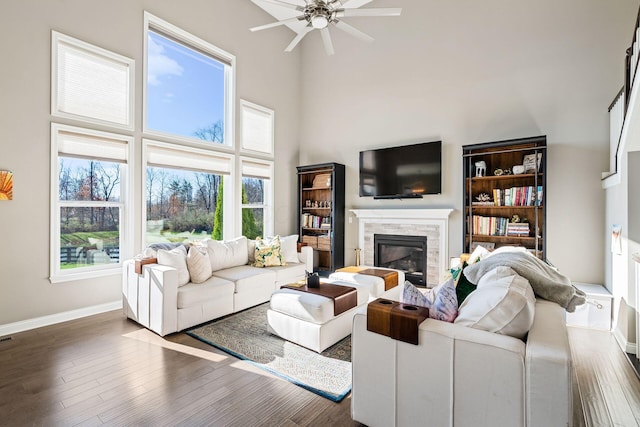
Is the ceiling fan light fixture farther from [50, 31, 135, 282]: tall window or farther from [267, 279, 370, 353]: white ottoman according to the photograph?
[267, 279, 370, 353]: white ottoman

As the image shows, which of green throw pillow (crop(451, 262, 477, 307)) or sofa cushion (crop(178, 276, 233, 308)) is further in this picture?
sofa cushion (crop(178, 276, 233, 308))

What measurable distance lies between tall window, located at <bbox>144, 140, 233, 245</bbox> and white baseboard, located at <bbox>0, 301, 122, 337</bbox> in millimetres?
931

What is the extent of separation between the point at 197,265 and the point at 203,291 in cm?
31

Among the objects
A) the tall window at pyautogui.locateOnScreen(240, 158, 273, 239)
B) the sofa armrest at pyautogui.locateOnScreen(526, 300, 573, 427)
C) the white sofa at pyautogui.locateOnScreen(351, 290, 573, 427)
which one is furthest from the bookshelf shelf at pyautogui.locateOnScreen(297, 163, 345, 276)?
the sofa armrest at pyautogui.locateOnScreen(526, 300, 573, 427)

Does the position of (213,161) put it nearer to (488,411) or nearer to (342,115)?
(342,115)

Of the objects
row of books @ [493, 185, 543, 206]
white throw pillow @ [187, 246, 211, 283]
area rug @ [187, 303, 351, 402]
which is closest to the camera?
area rug @ [187, 303, 351, 402]

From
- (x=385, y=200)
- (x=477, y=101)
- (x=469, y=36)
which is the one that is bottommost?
(x=385, y=200)

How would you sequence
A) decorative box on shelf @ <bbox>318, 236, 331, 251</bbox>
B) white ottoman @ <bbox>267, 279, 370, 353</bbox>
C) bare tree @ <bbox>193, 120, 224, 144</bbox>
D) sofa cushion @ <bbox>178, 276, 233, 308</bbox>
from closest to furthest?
1. white ottoman @ <bbox>267, 279, 370, 353</bbox>
2. sofa cushion @ <bbox>178, 276, 233, 308</bbox>
3. bare tree @ <bbox>193, 120, 224, 144</bbox>
4. decorative box on shelf @ <bbox>318, 236, 331, 251</bbox>

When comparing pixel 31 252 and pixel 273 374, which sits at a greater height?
pixel 31 252

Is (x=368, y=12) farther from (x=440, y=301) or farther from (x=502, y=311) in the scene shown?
(x=502, y=311)

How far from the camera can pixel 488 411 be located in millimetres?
1374

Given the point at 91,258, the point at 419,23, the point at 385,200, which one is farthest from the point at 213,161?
the point at 419,23

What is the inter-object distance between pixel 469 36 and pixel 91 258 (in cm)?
607

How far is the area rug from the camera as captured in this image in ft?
7.70
